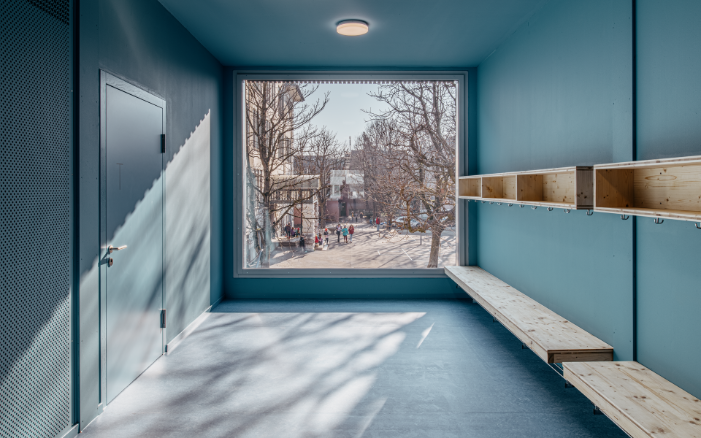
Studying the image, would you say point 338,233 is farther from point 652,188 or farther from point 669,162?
point 669,162

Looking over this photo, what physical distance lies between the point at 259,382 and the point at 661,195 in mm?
2572

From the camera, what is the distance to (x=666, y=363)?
2.08 metres

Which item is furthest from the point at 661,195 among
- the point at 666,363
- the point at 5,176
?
the point at 5,176

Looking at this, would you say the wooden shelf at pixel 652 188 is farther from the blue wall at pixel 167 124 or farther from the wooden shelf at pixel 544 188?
the blue wall at pixel 167 124

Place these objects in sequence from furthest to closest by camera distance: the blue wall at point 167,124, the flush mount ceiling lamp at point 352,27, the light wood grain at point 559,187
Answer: the flush mount ceiling lamp at point 352,27 < the light wood grain at point 559,187 < the blue wall at point 167,124

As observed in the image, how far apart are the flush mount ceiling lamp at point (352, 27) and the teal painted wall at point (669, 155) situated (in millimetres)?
2092

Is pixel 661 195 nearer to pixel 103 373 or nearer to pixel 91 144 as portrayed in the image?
pixel 91 144

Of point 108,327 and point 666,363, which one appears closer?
point 666,363

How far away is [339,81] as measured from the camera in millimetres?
5066

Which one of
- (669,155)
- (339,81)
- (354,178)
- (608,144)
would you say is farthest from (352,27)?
(669,155)

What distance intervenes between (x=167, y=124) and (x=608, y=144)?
3.11 meters

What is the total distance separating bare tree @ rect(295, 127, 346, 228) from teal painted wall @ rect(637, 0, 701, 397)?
333 cm

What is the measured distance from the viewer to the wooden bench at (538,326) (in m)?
2.45

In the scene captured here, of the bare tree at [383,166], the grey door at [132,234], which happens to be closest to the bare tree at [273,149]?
the bare tree at [383,166]
